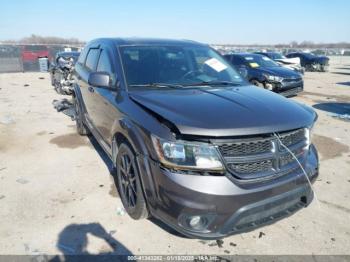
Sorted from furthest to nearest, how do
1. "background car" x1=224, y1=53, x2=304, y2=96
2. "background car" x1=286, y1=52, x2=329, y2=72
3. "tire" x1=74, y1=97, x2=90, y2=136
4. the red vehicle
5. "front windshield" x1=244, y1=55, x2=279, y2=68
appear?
"background car" x1=286, y1=52, x2=329, y2=72 → the red vehicle → "front windshield" x1=244, y1=55, x2=279, y2=68 → "background car" x1=224, y1=53, x2=304, y2=96 → "tire" x1=74, y1=97, x2=90, y2=136

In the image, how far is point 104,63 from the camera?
4086 millimetres

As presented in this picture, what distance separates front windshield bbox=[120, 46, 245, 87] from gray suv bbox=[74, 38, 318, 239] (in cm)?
2

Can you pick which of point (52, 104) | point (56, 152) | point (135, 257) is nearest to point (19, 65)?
point (52, 104)

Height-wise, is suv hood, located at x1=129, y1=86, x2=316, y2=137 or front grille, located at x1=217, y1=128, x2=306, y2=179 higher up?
suv hood, located at x1=129, y1=86, x2=316, y2=137

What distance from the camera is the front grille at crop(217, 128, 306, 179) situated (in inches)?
95.7

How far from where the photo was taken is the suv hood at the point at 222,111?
2.44 m

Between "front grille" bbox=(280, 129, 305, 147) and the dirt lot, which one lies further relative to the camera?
the dirt lot

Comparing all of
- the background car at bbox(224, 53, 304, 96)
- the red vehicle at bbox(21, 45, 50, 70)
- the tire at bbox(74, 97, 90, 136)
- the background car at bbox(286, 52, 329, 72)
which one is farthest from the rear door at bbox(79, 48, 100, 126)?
the background car at bbox(286, 52, 329, 72)

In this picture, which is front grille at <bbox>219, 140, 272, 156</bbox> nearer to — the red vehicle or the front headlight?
the front headlight

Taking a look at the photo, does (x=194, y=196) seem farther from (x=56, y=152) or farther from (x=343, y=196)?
(x=56, y=152)

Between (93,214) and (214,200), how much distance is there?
1.69 metres

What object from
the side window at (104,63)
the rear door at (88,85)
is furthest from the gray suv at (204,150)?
the rear door at (88,85)

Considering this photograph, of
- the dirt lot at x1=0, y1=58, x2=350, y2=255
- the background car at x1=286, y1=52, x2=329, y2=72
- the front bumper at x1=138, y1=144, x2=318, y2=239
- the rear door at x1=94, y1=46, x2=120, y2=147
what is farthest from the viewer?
the background car at x1=286, y1=52, x2=329, y2=72

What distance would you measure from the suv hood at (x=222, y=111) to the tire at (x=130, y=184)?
22.2 inches
